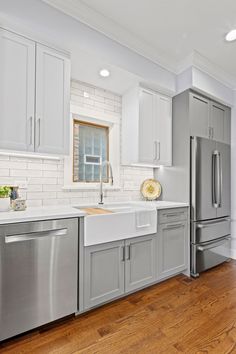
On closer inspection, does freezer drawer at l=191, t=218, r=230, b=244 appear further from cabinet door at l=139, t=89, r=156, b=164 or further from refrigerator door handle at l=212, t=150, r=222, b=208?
cabinet door at l=139, t=89, r=156, b=164

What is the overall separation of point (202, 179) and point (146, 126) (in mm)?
1021

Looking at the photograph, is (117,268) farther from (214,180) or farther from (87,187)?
(214,180)

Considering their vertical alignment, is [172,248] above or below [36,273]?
below

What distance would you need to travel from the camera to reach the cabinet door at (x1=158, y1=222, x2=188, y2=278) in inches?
91.3

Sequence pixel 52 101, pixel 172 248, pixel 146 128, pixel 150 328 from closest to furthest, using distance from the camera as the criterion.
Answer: pixel 150 328, pixel 52 101, pixel 172 248, pixel 146 128

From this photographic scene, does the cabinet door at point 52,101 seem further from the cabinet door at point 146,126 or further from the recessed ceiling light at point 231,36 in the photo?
the recessed ceiling light at point 231,36

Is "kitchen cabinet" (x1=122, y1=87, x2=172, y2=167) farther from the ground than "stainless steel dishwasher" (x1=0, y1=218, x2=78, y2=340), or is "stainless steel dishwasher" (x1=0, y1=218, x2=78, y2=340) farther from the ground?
"kitchen cabinet" (x1=122, y1=87, x2=172, y2=167)

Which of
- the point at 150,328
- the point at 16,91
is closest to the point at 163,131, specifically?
the point at 16,91

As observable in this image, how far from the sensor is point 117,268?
6.26 ft

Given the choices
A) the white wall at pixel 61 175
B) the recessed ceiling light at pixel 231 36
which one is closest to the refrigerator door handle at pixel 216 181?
the white wall at pixel 61 175

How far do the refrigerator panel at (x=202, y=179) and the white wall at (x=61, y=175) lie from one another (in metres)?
0.81

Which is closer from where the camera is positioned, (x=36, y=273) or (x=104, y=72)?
(x=36, y=273)

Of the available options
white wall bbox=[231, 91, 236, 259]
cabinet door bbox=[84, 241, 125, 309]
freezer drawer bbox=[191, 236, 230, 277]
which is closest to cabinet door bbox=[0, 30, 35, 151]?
cabinet door bbox=[84, 241, 125, 309]

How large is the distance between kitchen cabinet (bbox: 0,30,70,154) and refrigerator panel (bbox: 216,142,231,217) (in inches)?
87.1
